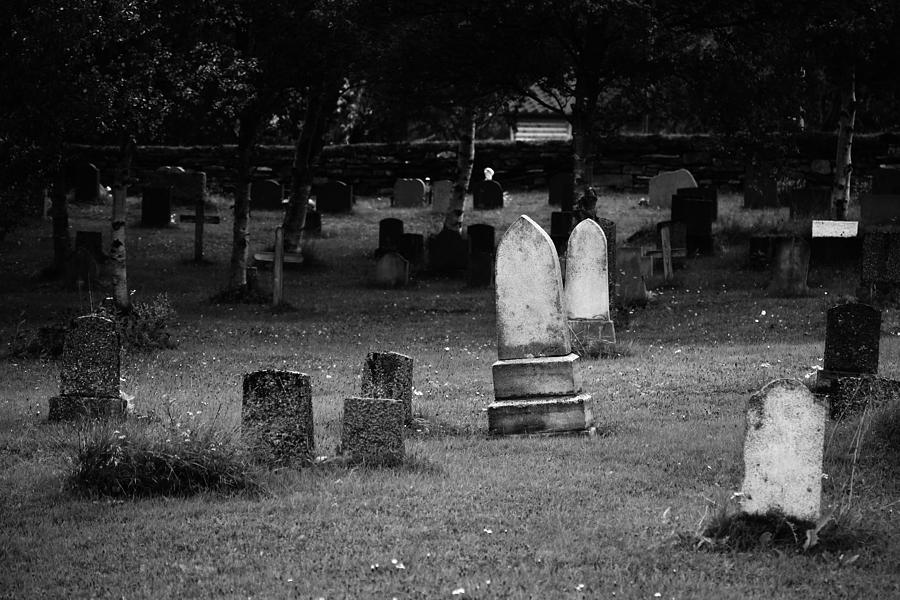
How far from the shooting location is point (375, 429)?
28.2ft

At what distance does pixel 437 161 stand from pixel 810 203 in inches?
456

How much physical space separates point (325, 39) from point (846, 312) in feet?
38.5

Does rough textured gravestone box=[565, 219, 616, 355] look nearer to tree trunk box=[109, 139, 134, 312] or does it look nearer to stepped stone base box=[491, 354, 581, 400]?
stepped stone base box=[491, 354, 581, 400]

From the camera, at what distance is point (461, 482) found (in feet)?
26.9

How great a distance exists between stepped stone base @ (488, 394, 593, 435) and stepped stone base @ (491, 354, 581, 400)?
60 millimetres

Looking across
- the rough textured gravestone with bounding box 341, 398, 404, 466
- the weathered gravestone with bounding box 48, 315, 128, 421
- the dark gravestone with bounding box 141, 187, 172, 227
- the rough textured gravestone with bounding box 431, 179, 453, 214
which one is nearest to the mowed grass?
the rough textured gravestone with bounding box 341, 398, 404, 466

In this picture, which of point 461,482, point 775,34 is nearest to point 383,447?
point 461,482

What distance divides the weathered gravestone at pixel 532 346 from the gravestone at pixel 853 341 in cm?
219

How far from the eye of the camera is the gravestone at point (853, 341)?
1014 centimetres

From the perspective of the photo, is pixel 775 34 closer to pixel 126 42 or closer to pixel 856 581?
pixel 126 42

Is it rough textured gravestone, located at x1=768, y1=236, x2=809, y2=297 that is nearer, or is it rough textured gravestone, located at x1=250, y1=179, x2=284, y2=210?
rough textured gravestone, located at x1=768, y1=236, x2=809, y2=297

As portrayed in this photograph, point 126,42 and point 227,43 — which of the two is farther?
point 227,43

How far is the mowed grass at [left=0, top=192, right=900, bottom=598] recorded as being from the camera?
6.36 meters

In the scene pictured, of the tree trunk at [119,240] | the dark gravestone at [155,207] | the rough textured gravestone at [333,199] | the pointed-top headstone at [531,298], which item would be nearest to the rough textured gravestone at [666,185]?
the rough textured gravestone at [333,199]
